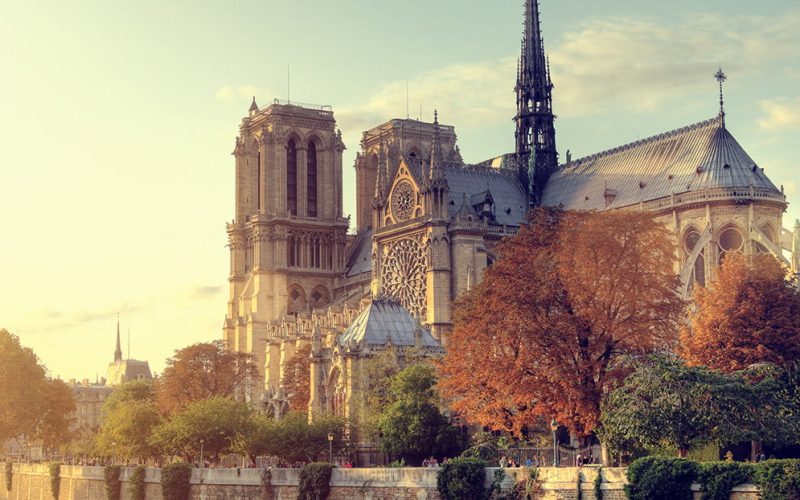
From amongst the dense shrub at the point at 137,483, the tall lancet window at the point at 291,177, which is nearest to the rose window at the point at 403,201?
the tall lancet window at the point at 291,177

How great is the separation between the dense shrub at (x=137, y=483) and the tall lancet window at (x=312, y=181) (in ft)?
212

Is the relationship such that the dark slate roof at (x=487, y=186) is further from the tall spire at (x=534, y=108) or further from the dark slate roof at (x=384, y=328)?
the dark slate roof at (x=384, y=328)

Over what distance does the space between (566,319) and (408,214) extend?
4940 centimetres

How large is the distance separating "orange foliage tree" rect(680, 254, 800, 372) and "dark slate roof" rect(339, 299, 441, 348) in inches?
639

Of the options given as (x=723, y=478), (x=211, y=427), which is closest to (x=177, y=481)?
(x=211, y=427)

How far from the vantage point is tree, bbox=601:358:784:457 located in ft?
182

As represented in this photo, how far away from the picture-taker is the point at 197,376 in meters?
99.3

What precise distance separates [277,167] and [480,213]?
1330 inches

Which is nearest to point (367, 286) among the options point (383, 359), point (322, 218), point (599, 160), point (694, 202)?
point (322, 218)

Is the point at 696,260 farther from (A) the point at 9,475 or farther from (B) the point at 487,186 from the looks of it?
(A) the point at 9,475

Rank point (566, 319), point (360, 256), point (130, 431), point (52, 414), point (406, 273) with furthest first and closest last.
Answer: point (360, 256)
point (52, 414)
point (406, 273)
point (130, 431)
point (566, 319)

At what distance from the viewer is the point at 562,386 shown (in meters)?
61.6

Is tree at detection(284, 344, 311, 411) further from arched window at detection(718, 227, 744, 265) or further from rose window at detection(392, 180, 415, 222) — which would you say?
arched window at detection(718, 227, 744, 265)

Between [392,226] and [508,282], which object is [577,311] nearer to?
[508,282]
